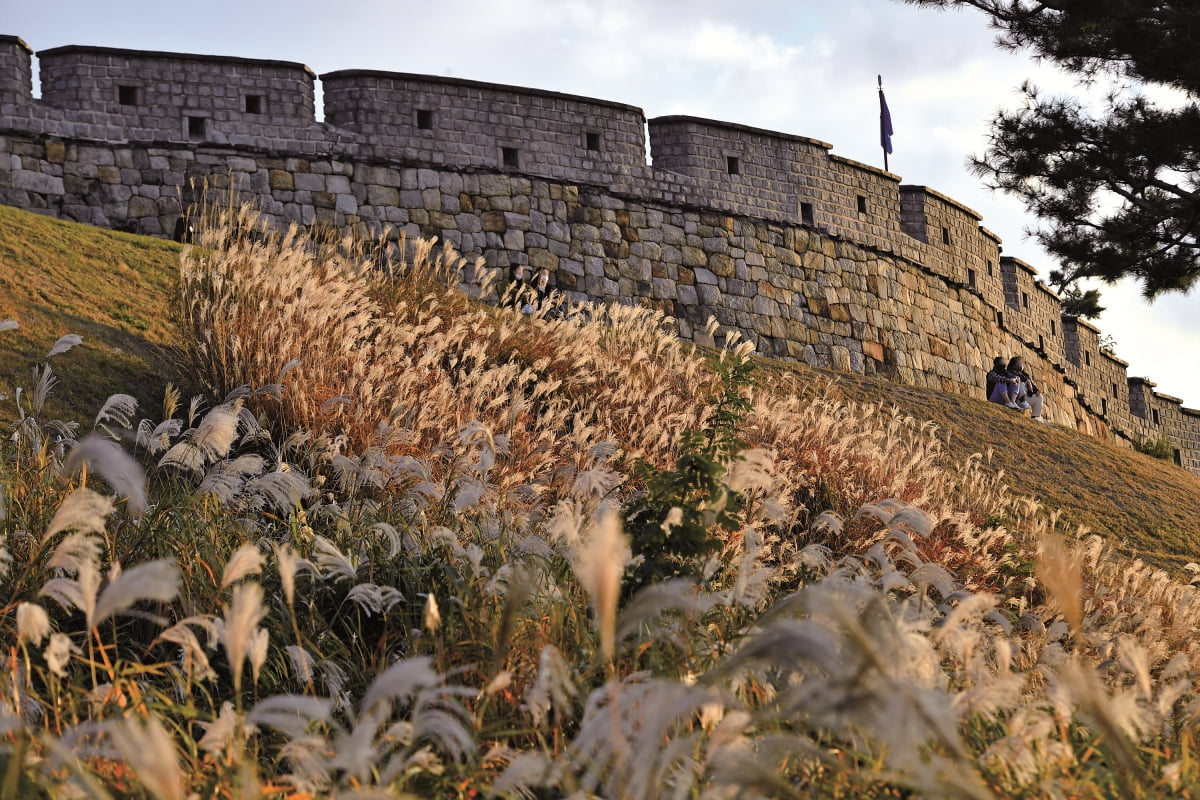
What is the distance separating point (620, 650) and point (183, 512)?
6.42 feet

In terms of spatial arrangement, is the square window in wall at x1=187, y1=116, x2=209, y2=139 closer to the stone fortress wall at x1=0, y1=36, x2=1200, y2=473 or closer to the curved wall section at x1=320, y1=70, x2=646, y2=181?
the stone fortress wall at x1=0, y1=36, x2=1200, y2=473

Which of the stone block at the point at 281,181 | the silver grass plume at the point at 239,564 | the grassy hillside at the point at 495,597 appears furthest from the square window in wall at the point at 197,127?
the silver grass plume at the point at 239,564

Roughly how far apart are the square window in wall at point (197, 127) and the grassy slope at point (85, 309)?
424 cm

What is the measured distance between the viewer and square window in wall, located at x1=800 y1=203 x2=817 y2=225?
1903cm

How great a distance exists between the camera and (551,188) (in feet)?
55.0

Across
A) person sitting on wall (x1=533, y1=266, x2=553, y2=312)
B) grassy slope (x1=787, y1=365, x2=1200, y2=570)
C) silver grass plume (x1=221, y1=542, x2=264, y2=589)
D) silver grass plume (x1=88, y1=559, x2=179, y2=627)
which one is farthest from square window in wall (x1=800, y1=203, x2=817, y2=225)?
silver grass plume (x1=88, y1=559, x2=179, y2=627)

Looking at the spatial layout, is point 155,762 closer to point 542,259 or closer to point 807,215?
point 542,259

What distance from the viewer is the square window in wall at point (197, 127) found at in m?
15.0

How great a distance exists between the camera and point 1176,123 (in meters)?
11.9

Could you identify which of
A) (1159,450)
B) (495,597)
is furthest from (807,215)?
(495,597)

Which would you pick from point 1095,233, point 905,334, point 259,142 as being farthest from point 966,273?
point 259,142

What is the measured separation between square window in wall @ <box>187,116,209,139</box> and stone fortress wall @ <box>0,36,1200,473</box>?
0.10 feet

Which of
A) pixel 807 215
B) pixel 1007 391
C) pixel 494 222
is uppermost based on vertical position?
pixel 807 215

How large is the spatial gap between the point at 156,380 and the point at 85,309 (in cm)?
126
